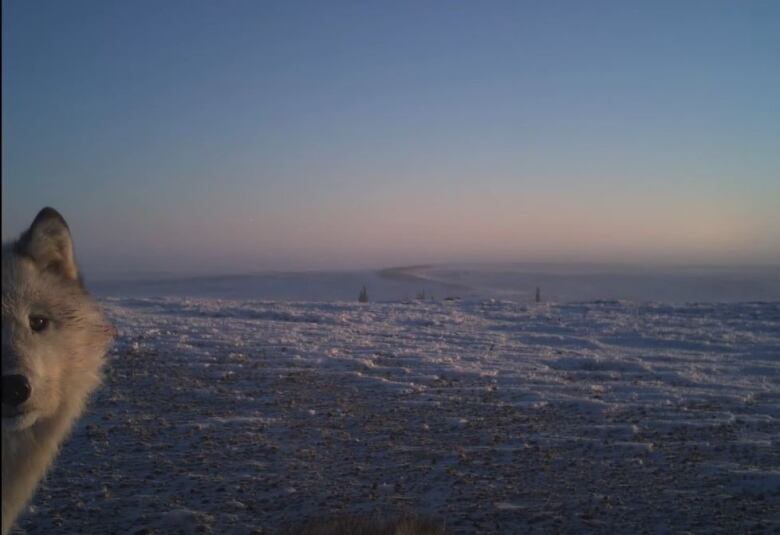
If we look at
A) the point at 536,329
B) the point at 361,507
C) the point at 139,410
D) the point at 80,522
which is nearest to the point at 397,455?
the point at 361,507

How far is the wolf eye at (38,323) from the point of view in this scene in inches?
120

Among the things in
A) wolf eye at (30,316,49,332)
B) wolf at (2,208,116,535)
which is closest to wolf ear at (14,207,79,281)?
wolf at (2,208,116,535)

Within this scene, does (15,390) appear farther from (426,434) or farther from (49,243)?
(426,434)

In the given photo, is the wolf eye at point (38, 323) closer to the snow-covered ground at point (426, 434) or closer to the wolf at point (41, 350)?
the wolf at point (41, 350)

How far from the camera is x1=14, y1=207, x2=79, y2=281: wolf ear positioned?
10.5 feet

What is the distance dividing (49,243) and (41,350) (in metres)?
0.70

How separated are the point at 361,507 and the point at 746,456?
3.38 meters

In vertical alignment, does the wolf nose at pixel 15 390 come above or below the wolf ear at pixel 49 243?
below

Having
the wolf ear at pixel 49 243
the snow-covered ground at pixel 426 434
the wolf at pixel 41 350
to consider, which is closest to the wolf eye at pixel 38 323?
the wolf at pixel 41 350

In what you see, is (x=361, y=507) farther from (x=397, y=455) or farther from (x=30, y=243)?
(x=30, y=243)

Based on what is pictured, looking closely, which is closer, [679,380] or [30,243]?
[30,243]

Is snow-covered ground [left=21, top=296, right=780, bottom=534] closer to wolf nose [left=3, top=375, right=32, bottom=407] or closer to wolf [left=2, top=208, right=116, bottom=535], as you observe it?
wolf [left=2, top=208, right=116, bottom=535]

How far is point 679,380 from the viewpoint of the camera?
7699mm

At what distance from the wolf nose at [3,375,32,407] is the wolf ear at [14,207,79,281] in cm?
86
